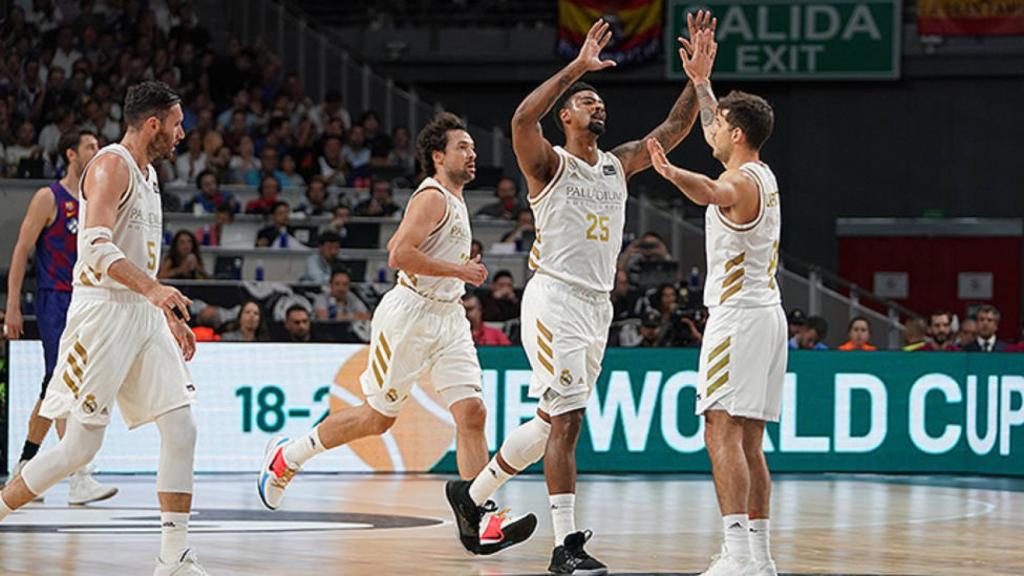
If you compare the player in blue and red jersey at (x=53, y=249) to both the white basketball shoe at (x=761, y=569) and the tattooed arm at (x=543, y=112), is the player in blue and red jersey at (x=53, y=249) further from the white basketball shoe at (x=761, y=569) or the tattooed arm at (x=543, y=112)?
the white basketball shoe at (x=761, y=569)

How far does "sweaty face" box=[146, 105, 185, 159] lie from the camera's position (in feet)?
25.1

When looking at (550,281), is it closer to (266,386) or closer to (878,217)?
(266,386)

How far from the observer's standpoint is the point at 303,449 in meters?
9.76

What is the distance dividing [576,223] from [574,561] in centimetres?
167

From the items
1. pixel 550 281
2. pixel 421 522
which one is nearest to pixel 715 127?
pixel 550 281

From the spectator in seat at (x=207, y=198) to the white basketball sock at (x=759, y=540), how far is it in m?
12.1

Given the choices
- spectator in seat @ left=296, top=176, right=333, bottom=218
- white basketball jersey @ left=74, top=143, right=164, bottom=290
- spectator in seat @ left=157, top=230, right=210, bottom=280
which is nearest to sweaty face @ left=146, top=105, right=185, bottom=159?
white basketball jersey @ left=74, top=143, right=164, bottom=290

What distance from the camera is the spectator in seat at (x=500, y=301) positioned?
16250mm

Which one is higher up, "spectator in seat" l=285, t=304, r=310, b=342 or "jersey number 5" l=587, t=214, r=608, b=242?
"jersey number 5" l=587, t=214, r=608, b=242

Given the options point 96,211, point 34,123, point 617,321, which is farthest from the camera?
point 34,123

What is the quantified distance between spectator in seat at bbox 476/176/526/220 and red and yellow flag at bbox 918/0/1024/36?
685 cm

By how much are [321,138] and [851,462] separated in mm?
9349

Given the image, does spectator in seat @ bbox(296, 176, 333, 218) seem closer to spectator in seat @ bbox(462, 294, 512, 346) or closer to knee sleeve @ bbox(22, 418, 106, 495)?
spectator in seat @ bbox(462, 294, 512, 346)

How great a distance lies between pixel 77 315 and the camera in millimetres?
7613
